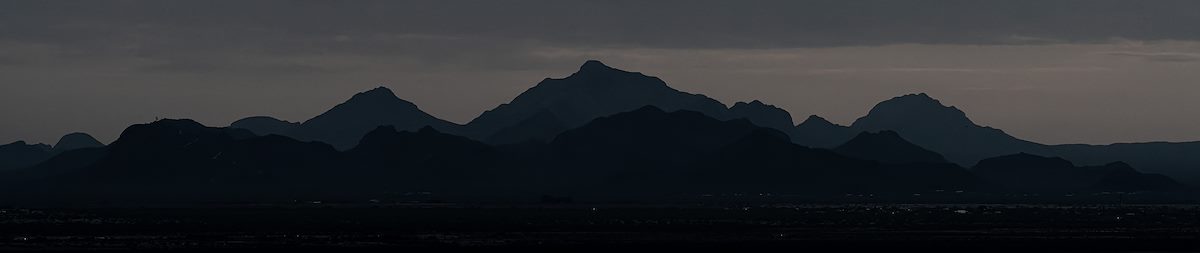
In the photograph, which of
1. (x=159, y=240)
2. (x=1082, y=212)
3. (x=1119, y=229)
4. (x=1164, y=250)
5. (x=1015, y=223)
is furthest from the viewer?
(x=1082, y=212)

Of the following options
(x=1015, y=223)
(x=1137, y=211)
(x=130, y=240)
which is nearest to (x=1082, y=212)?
(x=1137, y=211)

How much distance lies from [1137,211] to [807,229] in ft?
186

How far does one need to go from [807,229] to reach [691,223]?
15028 millimetres

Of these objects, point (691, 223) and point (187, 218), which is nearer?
point (691, 223)

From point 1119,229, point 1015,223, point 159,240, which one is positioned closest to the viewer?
point 159,240

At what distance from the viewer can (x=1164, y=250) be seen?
126750 mm

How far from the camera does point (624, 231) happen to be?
154m

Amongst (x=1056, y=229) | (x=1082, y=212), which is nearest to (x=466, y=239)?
(x=1056, y=229)

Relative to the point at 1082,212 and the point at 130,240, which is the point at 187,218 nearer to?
the point at 130,240

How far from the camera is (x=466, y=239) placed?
14125 cm

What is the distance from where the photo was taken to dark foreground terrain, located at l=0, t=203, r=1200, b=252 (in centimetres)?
13162

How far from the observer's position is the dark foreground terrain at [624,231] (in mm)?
131625

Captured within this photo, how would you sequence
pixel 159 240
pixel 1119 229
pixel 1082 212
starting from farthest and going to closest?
pixel 1082 212 < pixel 1119 229 < pixel 159 240

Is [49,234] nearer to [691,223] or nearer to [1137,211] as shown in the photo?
[691,223]
